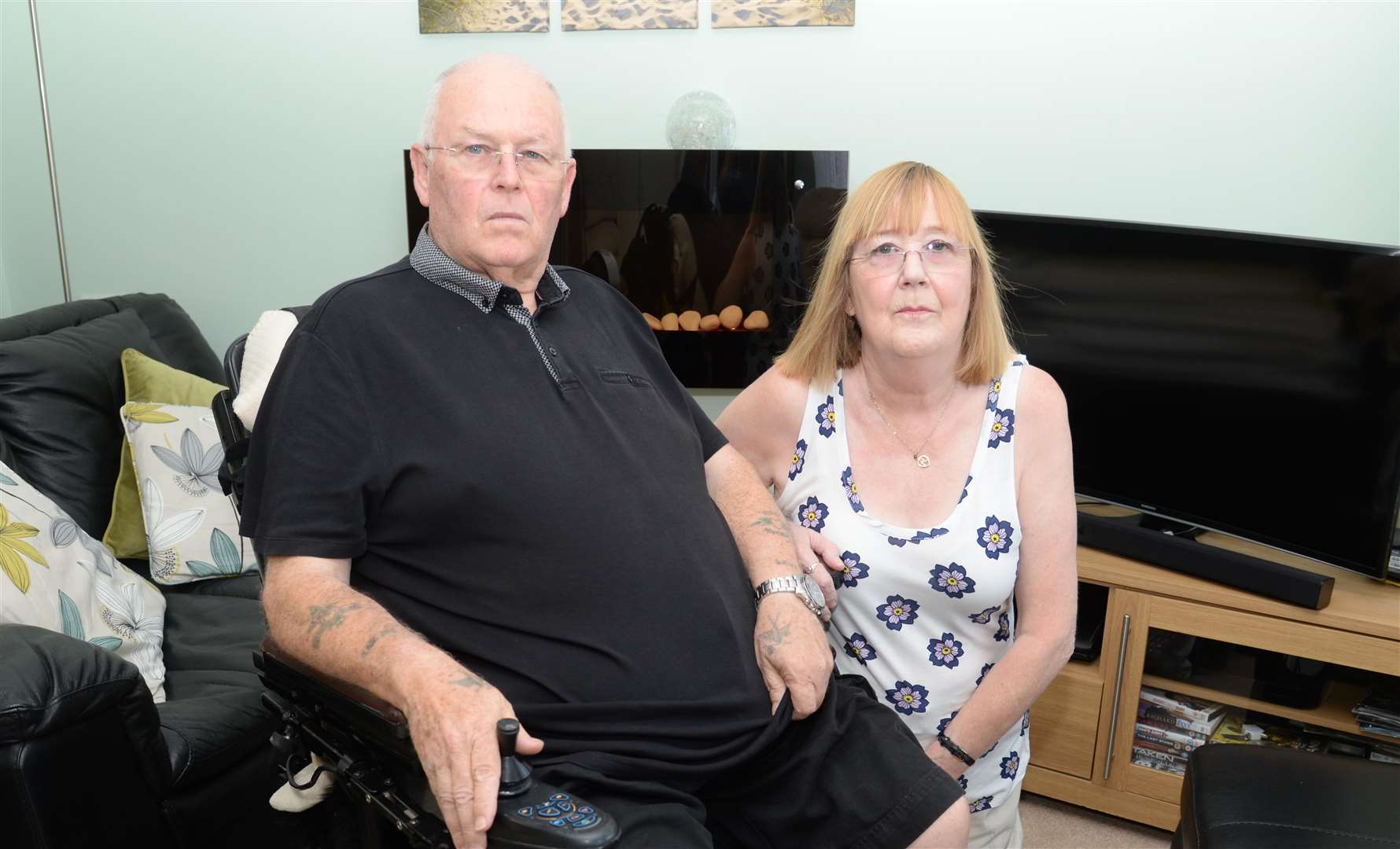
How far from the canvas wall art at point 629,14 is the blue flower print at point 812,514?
186 cm

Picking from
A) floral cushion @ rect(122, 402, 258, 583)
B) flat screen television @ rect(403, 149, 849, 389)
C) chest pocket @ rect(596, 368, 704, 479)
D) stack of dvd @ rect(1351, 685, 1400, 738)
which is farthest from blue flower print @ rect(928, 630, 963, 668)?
floral cushion @ rect(122, 402, 258, 583)

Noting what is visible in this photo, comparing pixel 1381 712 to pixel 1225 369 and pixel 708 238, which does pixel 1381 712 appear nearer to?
pixel 1225 369

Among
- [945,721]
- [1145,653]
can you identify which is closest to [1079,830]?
[1145,653]

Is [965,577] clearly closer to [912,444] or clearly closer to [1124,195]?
[912,444]

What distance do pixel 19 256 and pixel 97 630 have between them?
2.10 m

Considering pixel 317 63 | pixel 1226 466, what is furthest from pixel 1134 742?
pixel 317 63

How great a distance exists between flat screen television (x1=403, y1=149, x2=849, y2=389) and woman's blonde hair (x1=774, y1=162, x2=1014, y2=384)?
1254 millimetres

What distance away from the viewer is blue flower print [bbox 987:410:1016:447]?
5.27 ft

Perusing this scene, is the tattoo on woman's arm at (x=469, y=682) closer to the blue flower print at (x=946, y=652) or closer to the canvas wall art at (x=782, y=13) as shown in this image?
the blue flower print at (x=946, y=652)

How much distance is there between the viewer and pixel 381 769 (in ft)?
3.92

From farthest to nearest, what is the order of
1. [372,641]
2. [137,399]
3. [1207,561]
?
[137,399], [1207,561], [372,641]

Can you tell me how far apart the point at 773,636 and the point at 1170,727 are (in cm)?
130

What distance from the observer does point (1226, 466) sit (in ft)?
7.47

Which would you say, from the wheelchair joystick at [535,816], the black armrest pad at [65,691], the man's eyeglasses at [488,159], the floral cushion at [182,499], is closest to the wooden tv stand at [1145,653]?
the man's eyeglasses at [488,159]
